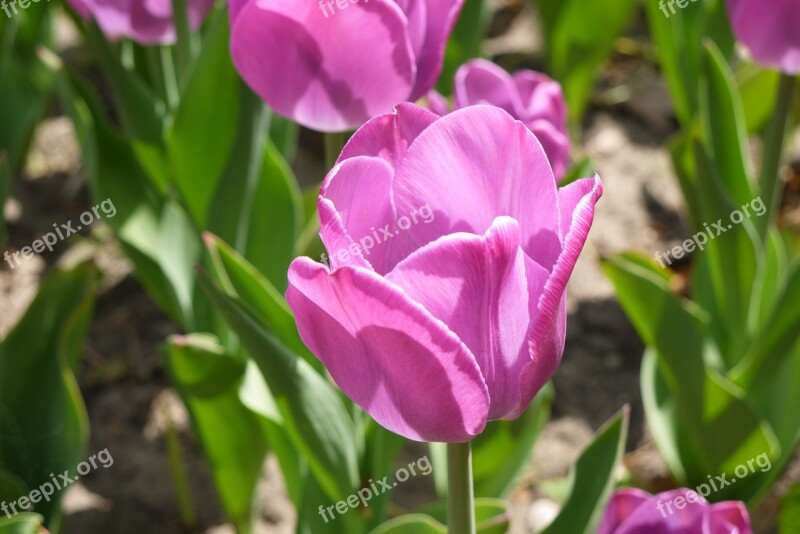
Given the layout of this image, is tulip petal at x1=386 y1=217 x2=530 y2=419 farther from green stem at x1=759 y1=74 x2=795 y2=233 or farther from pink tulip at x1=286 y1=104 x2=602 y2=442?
green stem at x1=759 y1=74 x2=795 y2=233

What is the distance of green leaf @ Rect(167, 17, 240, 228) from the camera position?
1339mm

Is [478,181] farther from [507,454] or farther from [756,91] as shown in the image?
[756,91]

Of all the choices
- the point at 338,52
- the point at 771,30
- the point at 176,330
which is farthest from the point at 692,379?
the point at 176,330

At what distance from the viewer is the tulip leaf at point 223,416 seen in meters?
1.31

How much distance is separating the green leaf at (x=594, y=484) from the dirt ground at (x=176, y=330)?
0.38 m

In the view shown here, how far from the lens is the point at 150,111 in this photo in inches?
59.7

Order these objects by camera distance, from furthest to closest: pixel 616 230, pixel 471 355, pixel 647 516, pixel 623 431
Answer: pixel 616 230 → pixel 623 431 → pixel 647 516 → pixel 471 355

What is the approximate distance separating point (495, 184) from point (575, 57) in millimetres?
1562

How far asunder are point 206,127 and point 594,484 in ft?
2.07

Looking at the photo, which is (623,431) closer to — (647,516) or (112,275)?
(647,516)

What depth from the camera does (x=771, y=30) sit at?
50.5 inches

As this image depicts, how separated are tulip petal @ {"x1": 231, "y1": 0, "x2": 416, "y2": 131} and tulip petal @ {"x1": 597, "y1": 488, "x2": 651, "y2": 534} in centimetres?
42

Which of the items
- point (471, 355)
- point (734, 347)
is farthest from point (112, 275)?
point (471, 355)

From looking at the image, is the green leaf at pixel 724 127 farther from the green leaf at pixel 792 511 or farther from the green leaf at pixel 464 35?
the green leaf at pixel 792 511
